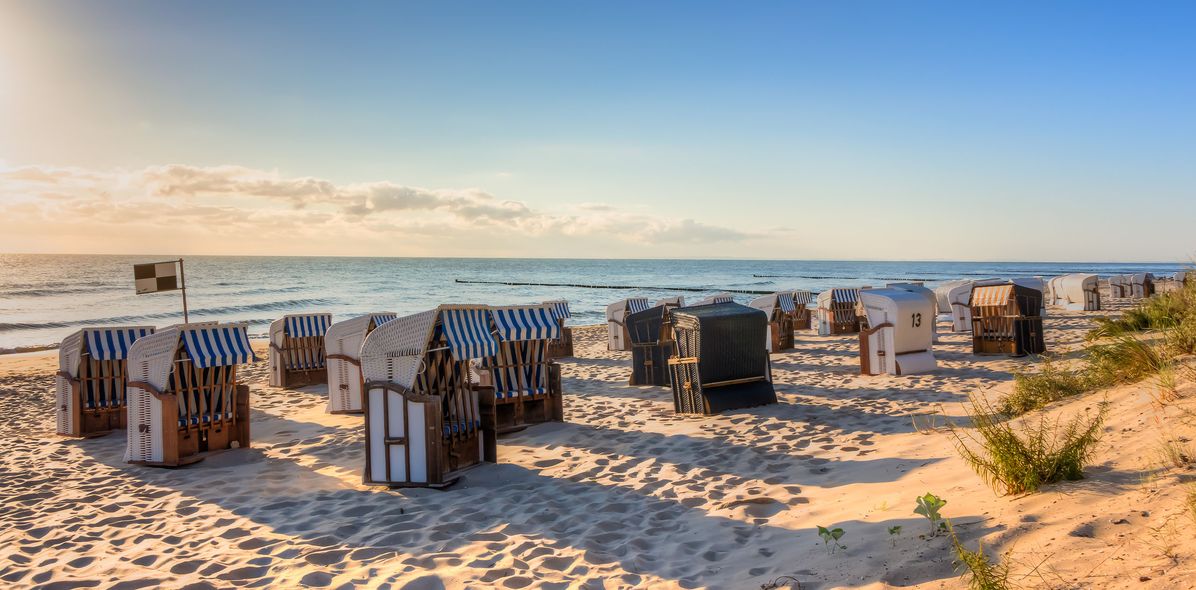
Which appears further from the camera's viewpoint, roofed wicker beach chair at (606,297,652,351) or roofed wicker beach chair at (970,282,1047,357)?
roofed wicker beach chair at (606,297,652,351)

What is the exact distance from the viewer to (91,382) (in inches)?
409

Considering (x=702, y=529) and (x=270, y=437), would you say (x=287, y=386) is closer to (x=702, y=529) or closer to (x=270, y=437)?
(x=270, y=437)

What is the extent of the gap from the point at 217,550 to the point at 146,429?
3.74m

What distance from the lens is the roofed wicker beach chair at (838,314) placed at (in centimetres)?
2123

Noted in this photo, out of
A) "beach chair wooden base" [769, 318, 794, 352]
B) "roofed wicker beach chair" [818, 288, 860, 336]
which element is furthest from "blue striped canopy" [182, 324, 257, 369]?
"roofed wicker beach chair" [818, 288, 860, 336]

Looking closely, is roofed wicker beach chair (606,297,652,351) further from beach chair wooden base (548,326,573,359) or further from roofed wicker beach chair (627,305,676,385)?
roofed wicker beach chair (627,305,676,385)

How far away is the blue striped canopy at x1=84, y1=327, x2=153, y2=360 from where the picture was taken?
1024 centimetres

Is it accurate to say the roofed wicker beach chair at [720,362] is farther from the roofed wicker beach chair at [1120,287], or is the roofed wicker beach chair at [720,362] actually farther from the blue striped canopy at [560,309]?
the roofed wicker beach chair at [1120,287]

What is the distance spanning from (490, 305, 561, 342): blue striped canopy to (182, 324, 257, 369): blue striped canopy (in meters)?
3.12

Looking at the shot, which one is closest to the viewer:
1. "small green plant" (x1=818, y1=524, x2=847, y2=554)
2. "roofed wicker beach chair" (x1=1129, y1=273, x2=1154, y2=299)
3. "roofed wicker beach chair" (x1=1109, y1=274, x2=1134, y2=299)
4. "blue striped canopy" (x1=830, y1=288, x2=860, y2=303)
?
"small green plant" (x1=818, y1=524, x2=847, y2=554)

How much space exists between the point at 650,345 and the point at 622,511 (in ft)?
22.9

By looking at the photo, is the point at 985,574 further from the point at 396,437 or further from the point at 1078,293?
the point at 1078,293

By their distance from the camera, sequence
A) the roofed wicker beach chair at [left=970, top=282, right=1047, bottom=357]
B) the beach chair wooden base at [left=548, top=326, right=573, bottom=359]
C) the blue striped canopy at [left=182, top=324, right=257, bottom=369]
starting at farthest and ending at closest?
the beach chair wooden base at [left=548, top=326, right=573, bottom=359] < the roofed wicker beach chair at [left=970, top=282, right=1047, bottom=357] < the blue striped canopy at [left=182, top=324, right=257, bottom=369]

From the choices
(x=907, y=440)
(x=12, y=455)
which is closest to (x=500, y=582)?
(x=907, y=440)
